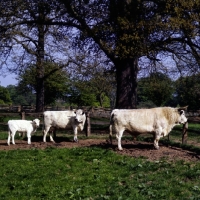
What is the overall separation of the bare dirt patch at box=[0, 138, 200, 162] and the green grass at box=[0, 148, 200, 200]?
0.73 metres

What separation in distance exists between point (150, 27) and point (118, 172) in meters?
10.4

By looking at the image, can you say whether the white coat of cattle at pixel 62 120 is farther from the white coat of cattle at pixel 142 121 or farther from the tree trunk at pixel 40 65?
the tree trunk at pixel 40 65

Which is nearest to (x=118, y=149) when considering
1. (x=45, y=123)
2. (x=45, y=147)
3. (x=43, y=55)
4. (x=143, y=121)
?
(x=143, y=121)

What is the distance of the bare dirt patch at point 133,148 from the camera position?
1288 centimetres

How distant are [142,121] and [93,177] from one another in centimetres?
441

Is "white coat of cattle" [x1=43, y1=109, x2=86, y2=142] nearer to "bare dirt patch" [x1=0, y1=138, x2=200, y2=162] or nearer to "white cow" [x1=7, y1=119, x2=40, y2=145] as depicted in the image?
"bare dirt patch" [x1=0, y1=138, x2=200, y2=162]

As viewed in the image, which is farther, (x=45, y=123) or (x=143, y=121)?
(x=45, y=123)

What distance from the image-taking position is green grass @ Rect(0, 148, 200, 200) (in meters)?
9.20

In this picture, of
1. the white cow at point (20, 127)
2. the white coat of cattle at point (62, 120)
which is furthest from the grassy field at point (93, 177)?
the white coat of cattle at point (62, 120)

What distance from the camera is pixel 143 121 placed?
47.3 feet

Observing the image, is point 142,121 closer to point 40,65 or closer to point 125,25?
point 125,25

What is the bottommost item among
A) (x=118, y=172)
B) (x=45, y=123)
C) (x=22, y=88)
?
(x=118, y=172)

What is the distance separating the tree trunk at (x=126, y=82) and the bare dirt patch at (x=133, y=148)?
19.8ft

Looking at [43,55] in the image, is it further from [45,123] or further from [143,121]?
[143,121]
